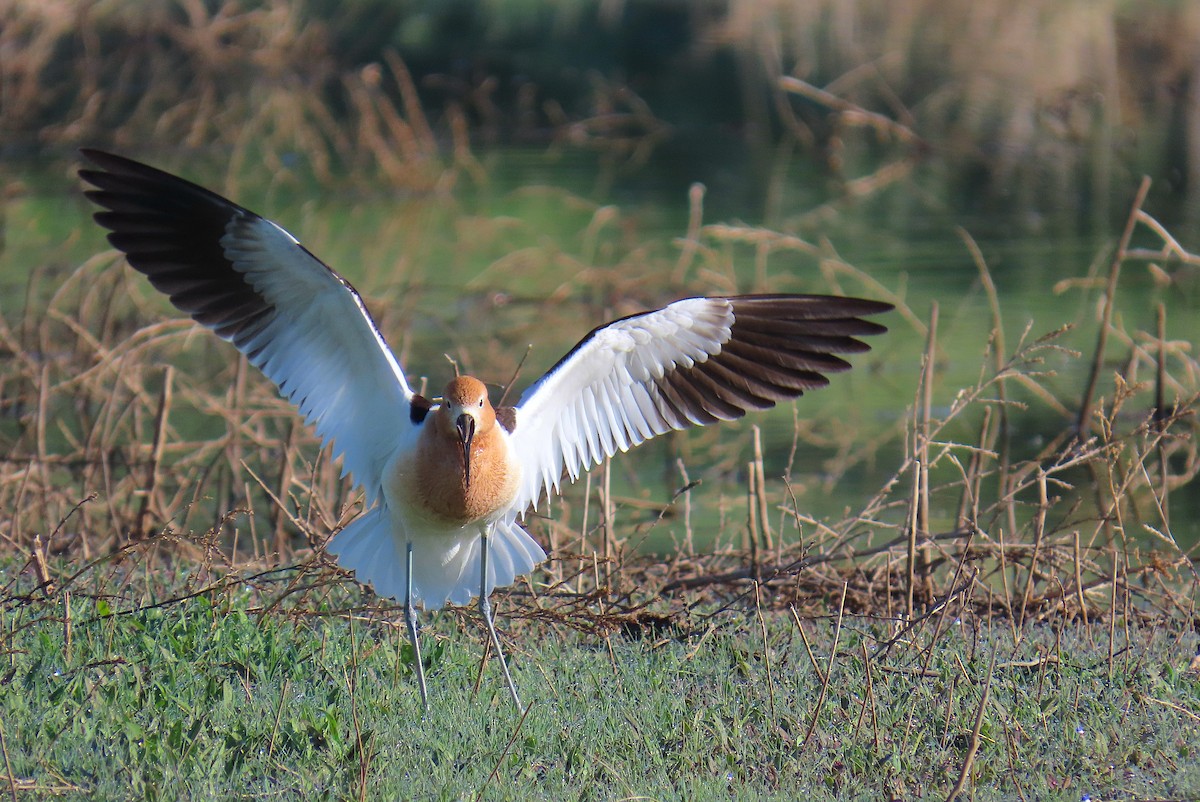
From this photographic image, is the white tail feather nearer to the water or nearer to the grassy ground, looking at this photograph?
the grassy ground

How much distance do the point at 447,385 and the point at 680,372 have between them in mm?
895

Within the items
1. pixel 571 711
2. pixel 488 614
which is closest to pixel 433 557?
pixel 488 614

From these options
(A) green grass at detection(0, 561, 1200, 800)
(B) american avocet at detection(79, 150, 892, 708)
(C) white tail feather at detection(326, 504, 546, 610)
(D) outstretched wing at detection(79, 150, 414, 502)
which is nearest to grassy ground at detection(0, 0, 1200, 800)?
(A) green grass at detection(0, 561, 1200, 800)

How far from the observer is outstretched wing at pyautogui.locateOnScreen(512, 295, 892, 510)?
523 cm

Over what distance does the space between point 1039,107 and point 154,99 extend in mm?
9710

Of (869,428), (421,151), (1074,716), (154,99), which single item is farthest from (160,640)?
(154,99)

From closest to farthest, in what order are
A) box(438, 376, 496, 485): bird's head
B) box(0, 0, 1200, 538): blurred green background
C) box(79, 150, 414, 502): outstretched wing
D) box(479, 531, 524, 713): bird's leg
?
box(479, 531, 524, 713): bird's leg
box(438, 376, 496, 485): bird's head
box(79, 150, 414, 502): outstretched wing
box(0, 0, 1200, 538): blurred green background

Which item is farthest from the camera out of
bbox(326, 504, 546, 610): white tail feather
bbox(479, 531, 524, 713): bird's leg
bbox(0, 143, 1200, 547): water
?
bbox(0, 143, 1200, 547): water

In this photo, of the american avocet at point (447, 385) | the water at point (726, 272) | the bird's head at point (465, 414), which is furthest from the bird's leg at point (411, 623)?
the water at point (726, 272)

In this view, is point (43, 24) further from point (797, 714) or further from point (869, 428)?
point (797, 714)

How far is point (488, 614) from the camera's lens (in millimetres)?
5078

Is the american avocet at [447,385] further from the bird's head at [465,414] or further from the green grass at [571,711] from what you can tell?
the green grass at [571,711]

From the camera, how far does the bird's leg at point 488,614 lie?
15.1 feet

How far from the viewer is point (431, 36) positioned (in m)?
20.5
